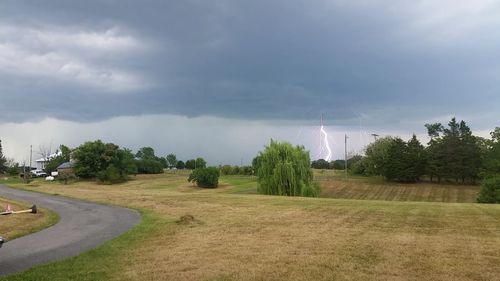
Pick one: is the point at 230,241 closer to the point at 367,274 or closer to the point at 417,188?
the point at 367,274

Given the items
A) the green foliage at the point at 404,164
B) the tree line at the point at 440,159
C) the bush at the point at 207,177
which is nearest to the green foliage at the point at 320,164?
the tree line at the point at 440,159

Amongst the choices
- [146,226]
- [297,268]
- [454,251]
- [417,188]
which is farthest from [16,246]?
[417,188]

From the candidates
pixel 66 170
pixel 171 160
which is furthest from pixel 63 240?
pixel 171 160

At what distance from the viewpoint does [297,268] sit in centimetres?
1031

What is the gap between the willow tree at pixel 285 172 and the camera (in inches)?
2061

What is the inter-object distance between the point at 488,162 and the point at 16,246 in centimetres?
7650

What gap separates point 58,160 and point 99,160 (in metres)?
49.9

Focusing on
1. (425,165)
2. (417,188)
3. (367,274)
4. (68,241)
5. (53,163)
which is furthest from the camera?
(53,163)

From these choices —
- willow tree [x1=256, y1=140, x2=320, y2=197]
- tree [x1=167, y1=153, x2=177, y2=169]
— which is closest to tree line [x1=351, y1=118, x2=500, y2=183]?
willow tree [x1=256, y1=140, x2=320, y2=197]

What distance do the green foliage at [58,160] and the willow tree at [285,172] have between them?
93.3 meters

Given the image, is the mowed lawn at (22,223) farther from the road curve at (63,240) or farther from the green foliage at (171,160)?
the green foliage at (171,160)

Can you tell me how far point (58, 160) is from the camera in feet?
453

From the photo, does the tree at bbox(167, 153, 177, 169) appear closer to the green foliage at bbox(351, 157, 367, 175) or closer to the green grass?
the green foliage at bbox(351, 157, 367, 175)

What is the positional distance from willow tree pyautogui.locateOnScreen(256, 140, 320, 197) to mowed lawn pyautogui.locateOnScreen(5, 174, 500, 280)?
31549mm
